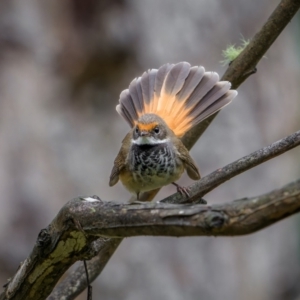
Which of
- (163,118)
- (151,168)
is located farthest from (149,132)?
(163,118)

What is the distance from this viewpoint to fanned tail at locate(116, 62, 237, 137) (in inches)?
137

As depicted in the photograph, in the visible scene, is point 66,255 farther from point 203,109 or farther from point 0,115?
point 0,115

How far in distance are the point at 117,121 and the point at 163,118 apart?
594 millimetres

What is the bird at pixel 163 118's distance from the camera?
3205mm

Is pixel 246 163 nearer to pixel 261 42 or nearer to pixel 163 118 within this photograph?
pixel 261 42

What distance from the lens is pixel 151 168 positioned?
3172 millimetres

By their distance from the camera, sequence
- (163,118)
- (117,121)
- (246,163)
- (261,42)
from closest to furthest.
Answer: (246,163) → (261,42) → (163,118) → (117,121)

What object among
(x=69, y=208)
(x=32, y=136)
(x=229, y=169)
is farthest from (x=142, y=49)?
(x=69, y=208)

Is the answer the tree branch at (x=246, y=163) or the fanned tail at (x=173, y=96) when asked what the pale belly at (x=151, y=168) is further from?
the tree branch at (x=246, y=163)

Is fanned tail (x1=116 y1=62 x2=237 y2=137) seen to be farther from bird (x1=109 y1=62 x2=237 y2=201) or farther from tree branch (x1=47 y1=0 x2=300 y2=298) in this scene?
tree branch (x1=47 y1=0 x2=300 y2=298)

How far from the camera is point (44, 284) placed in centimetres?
220

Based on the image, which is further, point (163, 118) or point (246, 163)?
point (163, 118)

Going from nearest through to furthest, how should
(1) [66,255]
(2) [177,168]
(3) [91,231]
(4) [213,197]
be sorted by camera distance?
1. (3) [91,231]
2. (1) [66,255]
3. (2) [177,168]
4. (4) [213,197]

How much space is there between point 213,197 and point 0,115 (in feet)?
5.15
